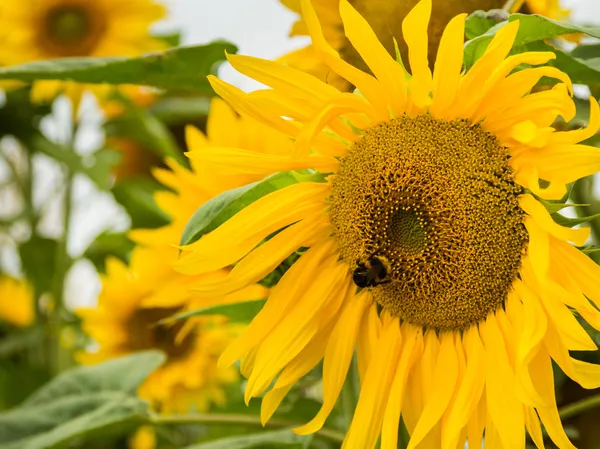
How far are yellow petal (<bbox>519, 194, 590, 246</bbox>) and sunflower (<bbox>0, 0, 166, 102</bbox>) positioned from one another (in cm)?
95

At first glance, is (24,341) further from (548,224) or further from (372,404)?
(548,224)

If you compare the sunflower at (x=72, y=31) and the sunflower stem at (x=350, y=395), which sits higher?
the sunflower at (x=72, y=31)

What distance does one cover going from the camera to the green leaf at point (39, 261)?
150 cm

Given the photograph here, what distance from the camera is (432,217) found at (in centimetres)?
50

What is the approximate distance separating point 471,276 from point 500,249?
1.1 inches

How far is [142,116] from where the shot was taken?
3.93 feet

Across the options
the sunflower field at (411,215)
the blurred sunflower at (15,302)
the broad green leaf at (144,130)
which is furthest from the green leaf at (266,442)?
the blurred sunflower at (15,302)

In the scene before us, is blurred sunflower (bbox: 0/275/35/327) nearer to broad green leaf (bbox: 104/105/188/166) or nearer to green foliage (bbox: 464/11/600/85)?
broad green leaf (bbox: 104/105/188/166)

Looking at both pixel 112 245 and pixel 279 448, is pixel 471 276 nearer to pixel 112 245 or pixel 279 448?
pixel 279 448

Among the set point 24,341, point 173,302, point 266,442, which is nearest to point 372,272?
point 266,442

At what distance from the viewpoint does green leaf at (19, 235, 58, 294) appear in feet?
4.92

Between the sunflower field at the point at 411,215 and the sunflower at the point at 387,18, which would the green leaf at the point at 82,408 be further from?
the sunflower at the point at 387,18

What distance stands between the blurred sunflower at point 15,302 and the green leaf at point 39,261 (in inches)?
14.9

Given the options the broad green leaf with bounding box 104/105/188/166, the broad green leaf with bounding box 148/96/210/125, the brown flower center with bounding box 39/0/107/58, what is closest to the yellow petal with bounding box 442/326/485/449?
the broad green leaf with bounding box 104/105/188/166
